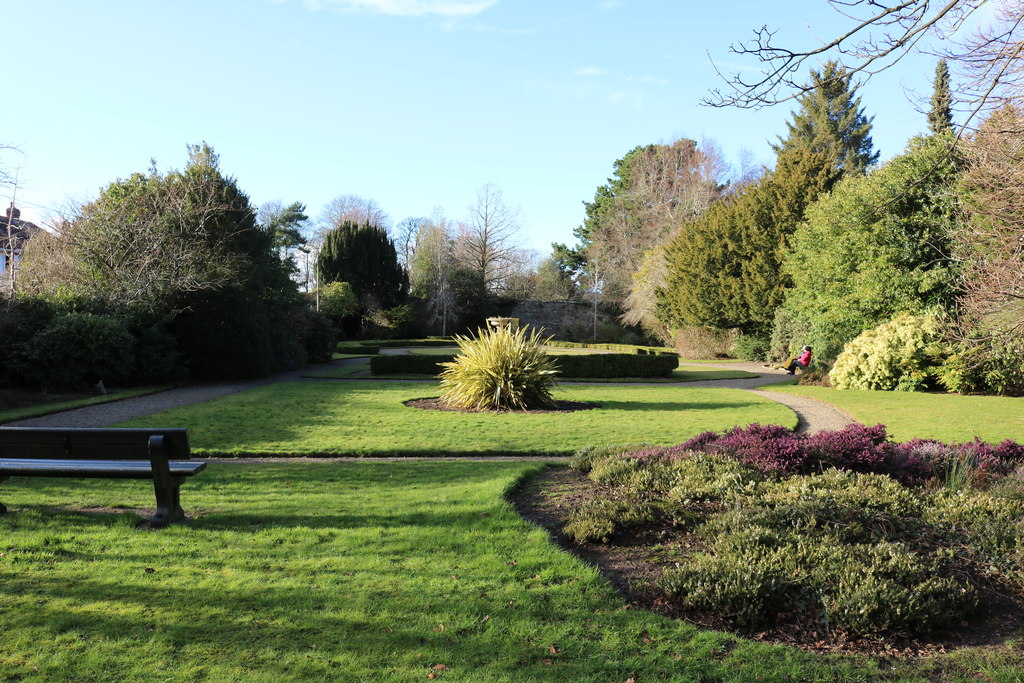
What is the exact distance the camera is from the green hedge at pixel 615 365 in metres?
21.0

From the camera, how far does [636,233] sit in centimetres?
4766

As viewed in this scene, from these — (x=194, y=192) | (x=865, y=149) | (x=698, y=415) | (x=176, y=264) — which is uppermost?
(x=865, y=149)

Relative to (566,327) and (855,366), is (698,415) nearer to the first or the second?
(855,366)

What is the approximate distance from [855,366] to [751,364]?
11.2m

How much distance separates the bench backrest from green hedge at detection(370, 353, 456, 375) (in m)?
15.4

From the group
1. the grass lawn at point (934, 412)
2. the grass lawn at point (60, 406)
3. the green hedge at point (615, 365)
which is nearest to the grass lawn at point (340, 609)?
the grass lawn at point (60, 406)

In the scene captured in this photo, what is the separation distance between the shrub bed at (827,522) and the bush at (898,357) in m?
12.2

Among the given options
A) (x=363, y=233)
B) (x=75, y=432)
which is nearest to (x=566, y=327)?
(x=363, y=233)

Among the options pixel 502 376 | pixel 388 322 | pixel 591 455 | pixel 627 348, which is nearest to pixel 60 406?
pixel 502 376

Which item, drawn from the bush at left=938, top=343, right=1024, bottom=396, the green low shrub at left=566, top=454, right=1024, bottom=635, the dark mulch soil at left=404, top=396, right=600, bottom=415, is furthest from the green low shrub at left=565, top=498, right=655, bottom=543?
the bush at left=938, top=343, right=1024, bottom=396

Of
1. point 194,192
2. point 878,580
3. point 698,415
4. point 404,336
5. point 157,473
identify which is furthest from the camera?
point 404,336

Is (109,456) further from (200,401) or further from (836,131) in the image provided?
(836,131)

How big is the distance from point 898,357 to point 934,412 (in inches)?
207

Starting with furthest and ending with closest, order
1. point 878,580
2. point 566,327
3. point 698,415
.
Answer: point 566,327 → point 698,415 → point 878,580
